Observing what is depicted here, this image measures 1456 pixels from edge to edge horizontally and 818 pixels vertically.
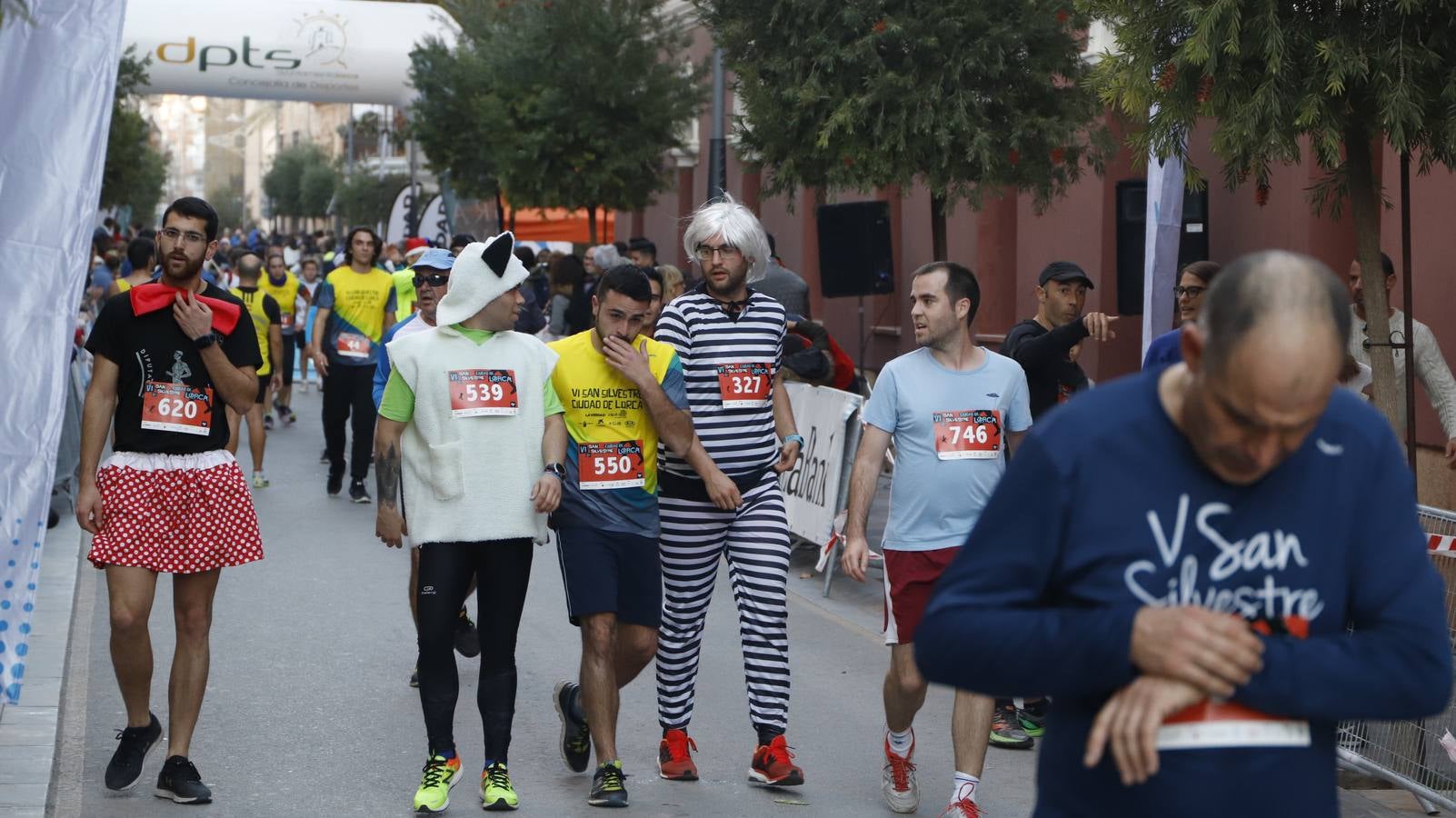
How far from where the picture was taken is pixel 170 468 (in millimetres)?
5879

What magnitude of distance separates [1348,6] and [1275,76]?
34cm

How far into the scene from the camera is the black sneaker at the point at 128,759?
6004 millimetres

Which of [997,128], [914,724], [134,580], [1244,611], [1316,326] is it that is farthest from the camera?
[997,128]

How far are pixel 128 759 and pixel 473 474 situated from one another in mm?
1482

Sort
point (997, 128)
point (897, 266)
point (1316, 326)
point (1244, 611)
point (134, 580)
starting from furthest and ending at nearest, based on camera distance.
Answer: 1. point (897, 266)
2. point (997, 128)
3. point (134, 580)
4. point (1244, 611)
5. point (1316, 326)

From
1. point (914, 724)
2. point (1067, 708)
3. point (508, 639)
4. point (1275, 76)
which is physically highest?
point (1275, 76)

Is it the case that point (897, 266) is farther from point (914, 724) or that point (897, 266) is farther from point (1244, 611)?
point (1244, 611)

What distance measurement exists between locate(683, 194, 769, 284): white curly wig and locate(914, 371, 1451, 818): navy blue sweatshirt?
154 inches

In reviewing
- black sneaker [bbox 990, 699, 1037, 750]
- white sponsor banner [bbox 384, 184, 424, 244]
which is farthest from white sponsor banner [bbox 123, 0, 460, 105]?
black sneaker [bbox 990, 699, 1037, 750]

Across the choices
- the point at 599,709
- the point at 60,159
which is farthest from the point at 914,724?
the point at 60,159

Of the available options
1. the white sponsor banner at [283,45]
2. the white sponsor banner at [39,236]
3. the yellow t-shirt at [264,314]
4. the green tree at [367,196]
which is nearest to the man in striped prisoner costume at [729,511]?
the white sponsor banner at [39,236]

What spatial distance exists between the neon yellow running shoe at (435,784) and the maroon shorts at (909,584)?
1.45 m

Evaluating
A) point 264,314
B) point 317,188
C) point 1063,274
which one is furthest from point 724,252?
point 317,188

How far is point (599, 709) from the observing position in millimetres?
5992
